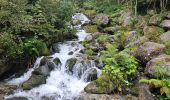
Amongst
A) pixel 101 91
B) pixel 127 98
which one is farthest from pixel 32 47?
pixel 127 98

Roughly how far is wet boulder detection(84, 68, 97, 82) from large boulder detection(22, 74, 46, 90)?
1.86 meters

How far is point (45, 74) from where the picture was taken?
464 inches

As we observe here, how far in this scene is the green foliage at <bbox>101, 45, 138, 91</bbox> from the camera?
33.0ft

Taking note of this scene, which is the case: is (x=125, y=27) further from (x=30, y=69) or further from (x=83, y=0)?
(x=83, y=0)

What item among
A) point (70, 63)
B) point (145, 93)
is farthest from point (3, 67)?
point (145, 93)

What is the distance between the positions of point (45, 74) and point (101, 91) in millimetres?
3016

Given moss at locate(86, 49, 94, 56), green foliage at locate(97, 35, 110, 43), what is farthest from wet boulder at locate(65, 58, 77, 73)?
green foliage at locate(97, 35, 110, 43)

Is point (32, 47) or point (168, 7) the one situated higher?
point (168, 7)

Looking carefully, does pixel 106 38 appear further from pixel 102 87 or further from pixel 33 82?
pixel 33 82

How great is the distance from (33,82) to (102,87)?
290 centimetres

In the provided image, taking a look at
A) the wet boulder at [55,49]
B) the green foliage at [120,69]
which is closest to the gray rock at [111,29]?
the wet boulder at [55,49]

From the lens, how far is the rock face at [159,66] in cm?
947

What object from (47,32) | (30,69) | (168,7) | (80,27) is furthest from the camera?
(80,27)

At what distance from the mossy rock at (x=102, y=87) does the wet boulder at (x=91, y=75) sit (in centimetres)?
114
